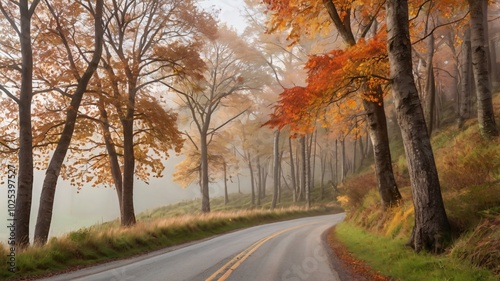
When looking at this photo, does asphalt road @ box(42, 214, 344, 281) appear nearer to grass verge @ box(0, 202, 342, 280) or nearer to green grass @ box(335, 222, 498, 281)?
grass verge @ box(0, 202, 342, 280)

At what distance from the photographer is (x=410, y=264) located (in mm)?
5941

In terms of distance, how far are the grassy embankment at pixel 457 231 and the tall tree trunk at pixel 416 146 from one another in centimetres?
32

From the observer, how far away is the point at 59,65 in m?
13.0

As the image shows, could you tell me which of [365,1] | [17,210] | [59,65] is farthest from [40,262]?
[365,1]

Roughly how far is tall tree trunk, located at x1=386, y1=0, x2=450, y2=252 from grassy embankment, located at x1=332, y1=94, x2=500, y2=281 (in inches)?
12.5

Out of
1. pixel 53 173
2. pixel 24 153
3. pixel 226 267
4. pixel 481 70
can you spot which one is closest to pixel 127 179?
pixel 53 173

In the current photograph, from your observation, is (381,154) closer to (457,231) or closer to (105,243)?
(457,231)

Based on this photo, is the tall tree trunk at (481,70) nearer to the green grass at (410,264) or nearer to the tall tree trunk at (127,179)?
the green grass at (410,264)

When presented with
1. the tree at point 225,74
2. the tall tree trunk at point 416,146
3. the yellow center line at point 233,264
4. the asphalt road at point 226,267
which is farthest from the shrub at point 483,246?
the tree at point 225,74

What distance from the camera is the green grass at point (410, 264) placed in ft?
15.8

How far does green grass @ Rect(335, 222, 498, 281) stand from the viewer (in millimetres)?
4816

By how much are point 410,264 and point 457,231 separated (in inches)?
47.9

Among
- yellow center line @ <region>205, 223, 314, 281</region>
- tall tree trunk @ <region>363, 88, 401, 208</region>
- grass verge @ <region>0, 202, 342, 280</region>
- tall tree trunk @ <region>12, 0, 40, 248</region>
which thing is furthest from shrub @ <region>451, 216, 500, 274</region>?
tall tree trunk @ <region>12, 0, 40, 248</region>

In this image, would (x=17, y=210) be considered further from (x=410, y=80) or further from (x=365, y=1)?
(x=365, y=1)
